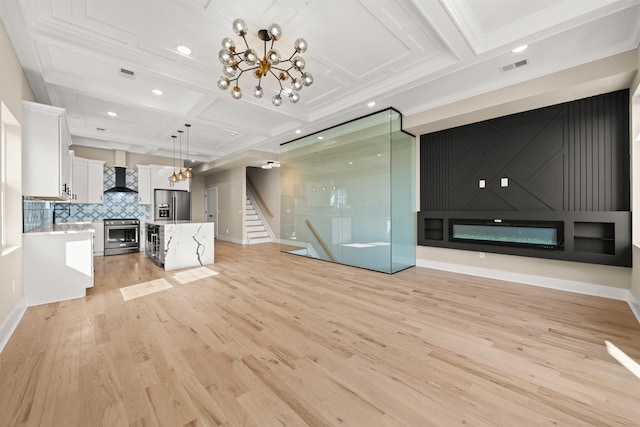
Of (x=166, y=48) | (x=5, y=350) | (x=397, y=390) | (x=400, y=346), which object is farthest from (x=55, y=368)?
(x=166, y=48)

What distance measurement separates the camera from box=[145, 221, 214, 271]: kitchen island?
210 inches

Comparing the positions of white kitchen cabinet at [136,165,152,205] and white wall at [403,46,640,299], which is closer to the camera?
white wall at [403,46,640,299]

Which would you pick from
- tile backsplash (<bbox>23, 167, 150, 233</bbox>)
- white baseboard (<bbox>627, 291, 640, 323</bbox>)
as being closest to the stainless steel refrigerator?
tile backsplash (<bbox>23, 167, 150, 233</bbox>)

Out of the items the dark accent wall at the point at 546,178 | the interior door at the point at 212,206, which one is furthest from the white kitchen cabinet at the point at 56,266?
the interior door at the point at 212,206

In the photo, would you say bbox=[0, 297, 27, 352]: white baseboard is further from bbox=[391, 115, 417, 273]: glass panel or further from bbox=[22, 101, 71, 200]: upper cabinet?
bbox=[391, 115, 417, 273]: glass panel

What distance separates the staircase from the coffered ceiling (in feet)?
17.2

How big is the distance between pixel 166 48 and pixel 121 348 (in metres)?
3.29

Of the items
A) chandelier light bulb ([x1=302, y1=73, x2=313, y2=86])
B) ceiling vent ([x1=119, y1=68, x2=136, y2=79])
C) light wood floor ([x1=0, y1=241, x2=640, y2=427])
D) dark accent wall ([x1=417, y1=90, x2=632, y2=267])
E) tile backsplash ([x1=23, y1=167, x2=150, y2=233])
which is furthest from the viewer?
tile backsplash ([x1=23, y1=167, x2=150, y2=233])

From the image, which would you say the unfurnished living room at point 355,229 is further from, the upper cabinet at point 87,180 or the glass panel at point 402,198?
the upper cabinet at point 87,180

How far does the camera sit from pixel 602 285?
11.9ft

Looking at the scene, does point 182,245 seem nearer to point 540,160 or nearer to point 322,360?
point 322,360

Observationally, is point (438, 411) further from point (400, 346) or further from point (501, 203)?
point (501, 203)

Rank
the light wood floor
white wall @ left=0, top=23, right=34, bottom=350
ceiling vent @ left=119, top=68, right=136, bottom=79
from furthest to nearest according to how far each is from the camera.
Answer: ceiling vent @ left=119, top=68, right=136, bottom=79 → white wall @ left=0, top=23, right=34, bottom=350 → the light wood floor

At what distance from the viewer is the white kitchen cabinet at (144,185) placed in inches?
305
